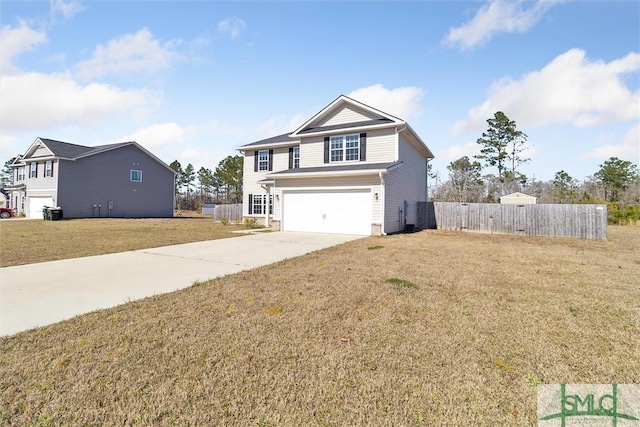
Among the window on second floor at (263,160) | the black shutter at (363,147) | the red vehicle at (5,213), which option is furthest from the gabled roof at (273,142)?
the red vehicle at (5,213)

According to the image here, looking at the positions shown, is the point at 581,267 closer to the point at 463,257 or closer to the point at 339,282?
the point at 463,257

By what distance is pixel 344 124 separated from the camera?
653 inches

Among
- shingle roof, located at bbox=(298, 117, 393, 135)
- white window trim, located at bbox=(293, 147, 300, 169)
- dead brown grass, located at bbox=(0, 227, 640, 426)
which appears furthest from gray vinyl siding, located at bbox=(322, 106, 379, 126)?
dead brown grass, located at bbox=(0, 227, 640, 426)

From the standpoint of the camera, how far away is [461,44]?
12.6m

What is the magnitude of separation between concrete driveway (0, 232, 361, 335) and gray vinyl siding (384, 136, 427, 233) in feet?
20.6

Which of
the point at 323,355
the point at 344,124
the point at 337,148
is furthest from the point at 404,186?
the point at 323,355

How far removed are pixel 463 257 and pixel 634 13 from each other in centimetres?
987

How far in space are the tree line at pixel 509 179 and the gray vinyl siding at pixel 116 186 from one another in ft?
110

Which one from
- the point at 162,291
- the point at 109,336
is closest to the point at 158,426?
the point at 109,336

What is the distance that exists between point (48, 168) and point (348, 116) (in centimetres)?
2671

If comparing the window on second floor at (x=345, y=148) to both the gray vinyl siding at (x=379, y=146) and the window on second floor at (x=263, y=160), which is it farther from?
the window on second floor at (x=263, y=160)

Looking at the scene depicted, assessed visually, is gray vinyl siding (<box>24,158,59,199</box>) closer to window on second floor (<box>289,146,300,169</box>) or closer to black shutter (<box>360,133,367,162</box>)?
window on second floor (<box>289,146,300,169</box>)

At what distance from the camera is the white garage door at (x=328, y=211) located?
13.8 meters

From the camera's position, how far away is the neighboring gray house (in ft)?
81.6
